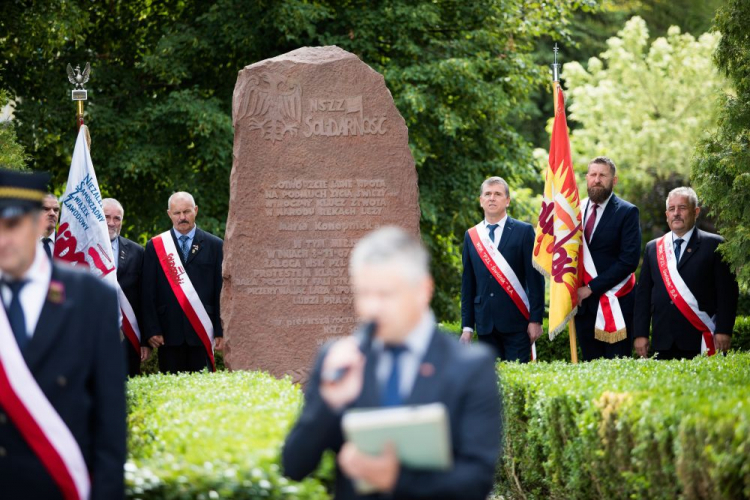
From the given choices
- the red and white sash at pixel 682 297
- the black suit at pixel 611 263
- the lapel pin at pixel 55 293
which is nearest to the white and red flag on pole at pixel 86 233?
the black suit at pixel 611 263

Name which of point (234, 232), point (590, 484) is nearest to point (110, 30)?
point (234, 232)

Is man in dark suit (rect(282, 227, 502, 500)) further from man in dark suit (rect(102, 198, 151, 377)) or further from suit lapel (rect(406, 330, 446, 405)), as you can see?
man in dark suit (rect(102, 198, 151, 377))

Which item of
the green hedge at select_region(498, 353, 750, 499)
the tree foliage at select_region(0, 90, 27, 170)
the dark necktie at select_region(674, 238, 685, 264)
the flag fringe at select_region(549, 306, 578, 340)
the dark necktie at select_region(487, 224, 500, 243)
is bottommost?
the green hedge at select_region(498, 353, 750, 499)

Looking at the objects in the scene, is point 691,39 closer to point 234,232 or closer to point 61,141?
point 61,141

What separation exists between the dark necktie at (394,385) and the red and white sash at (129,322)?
6.61 metres

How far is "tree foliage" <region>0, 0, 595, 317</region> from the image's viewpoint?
12.7 meters

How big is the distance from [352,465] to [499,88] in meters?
11.3

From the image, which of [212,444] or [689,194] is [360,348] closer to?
[212,444]

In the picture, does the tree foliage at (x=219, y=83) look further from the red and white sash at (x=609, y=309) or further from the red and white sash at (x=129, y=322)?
the red and white sash at (x=609, y=309)

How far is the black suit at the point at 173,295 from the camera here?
A: 9.04 m

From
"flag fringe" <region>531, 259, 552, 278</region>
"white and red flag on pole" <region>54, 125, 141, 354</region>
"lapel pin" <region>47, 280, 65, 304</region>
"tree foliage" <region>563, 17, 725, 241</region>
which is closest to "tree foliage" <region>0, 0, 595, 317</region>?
"white and red flag on pole" <region>54, 125, 141, 354</region>

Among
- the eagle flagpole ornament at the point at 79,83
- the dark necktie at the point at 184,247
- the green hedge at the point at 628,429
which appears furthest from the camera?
the eagle flagpole ornament at the point at 79,83

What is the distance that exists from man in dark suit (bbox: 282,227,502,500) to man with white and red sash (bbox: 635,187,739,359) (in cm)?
597

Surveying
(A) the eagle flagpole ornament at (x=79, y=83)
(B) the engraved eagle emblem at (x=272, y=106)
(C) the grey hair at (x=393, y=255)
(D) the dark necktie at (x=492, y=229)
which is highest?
(A) the eagle flagpole ornament at (x=79, y=83)
